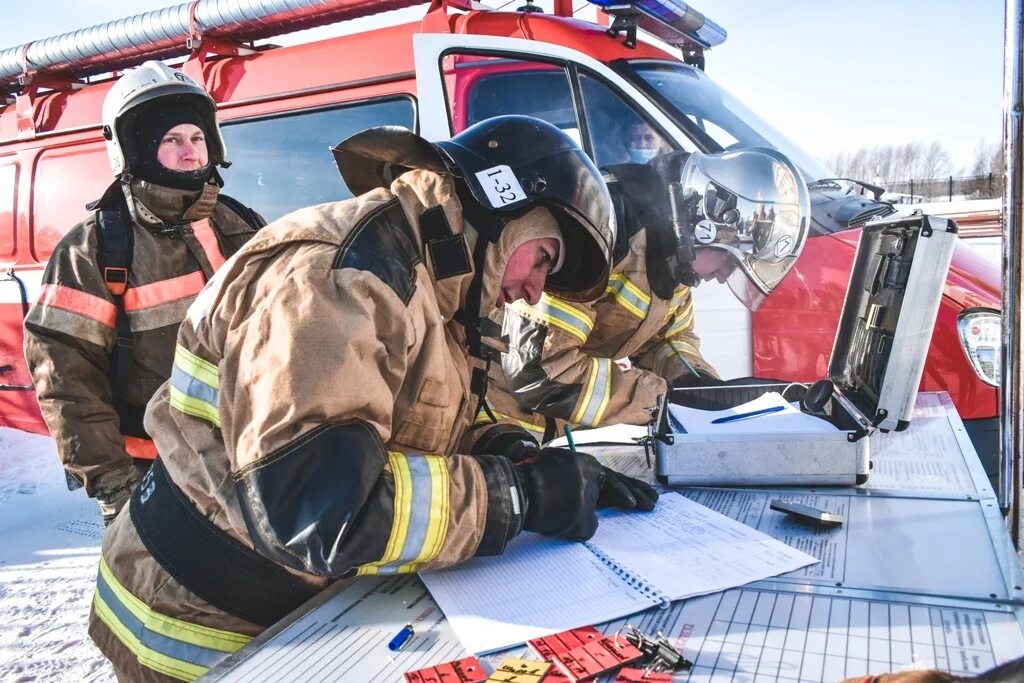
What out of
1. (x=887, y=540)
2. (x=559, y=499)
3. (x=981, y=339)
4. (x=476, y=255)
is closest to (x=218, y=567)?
(x=559, y=499)

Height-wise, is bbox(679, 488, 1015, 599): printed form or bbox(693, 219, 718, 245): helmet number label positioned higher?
bbox(693, 219, 718, 245): helmet number label

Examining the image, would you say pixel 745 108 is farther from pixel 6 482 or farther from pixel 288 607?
pixel 6 482

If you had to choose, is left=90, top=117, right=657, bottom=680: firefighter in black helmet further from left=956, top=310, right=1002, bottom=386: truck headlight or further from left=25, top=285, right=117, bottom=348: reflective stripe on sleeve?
left=956, top=310, right=1002, bottom=386: truck headlight

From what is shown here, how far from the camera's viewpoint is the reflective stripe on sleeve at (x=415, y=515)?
1.14 metres

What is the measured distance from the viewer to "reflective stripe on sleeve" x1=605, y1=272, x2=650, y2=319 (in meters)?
2.69

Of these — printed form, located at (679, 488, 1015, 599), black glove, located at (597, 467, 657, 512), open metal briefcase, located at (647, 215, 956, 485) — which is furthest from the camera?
open metal briefcase, located at (647, 215, 956, 485)

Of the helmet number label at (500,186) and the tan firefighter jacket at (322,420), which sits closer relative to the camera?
the tan firefighter jacket at (322,420)

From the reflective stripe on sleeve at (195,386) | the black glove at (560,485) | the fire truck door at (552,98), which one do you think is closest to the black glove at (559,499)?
the black glove at (560,485)

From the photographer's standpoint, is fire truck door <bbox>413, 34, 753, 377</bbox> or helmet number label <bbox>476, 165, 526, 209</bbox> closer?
helmet number label <bbox>476, 165, 526, 209</bbox>

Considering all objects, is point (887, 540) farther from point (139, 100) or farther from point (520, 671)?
point (139, 100)

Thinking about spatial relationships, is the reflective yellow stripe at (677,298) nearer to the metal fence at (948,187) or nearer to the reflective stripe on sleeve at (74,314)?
the reflective stripe on sleeve at (74,314)

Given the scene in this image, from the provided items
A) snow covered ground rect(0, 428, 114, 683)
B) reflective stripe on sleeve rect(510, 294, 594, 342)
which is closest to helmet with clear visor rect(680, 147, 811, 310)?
reflective stripe on sleeve rect(510, 294, 594, 342)

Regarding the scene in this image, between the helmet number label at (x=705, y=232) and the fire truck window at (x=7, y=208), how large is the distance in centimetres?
411

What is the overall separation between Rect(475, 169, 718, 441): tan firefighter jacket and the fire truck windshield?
2.49 ft
